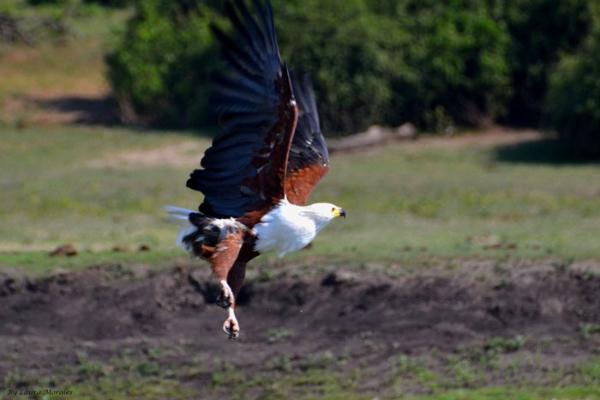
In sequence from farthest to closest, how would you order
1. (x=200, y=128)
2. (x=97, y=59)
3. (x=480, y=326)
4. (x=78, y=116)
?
1. (x=97, y=59)
2. (x=78, y=116)
3. (x=200, y=128)
4. (x=480, y=326)

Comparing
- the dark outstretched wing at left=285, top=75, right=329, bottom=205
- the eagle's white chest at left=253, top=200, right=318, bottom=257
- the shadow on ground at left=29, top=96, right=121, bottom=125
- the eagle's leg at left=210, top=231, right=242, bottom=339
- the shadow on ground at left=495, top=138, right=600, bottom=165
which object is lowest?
the shadow on ground at left=29, top=96, right=121, bottom=125

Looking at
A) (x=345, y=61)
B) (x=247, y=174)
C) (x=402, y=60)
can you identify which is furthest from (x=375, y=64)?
(x=247, y=174)

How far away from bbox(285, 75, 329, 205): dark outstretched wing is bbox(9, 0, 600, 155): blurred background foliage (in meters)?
10.8

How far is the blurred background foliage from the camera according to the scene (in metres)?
20.6

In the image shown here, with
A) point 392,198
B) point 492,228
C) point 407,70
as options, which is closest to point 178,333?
point 492,228

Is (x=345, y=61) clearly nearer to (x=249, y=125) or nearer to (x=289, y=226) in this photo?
(x=249, y=125)

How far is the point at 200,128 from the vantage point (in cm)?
2219

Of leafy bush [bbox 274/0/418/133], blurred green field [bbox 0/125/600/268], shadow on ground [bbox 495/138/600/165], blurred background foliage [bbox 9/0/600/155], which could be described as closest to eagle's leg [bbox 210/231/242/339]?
blurred green field [bbox 0/125/600/268]

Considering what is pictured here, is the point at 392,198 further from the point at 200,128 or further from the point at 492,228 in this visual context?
the point at 200,128

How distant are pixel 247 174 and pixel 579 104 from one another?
11270 millimetres

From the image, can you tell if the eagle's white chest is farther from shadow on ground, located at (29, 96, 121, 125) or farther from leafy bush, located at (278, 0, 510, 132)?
shadow on ground, located at (29, 96, 121, 125)

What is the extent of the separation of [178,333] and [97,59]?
20332mm

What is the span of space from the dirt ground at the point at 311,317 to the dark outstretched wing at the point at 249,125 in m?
1.31

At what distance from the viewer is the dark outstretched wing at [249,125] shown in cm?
768
